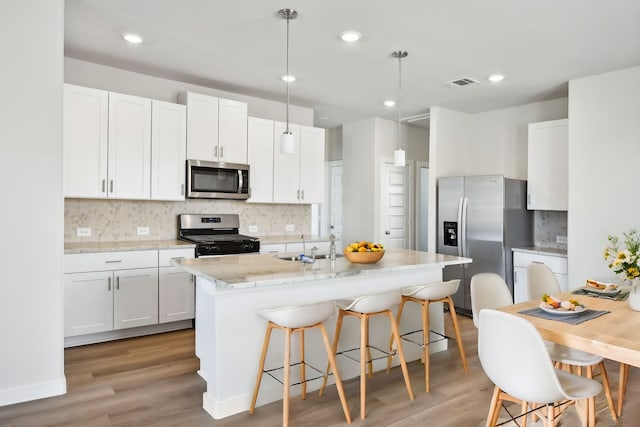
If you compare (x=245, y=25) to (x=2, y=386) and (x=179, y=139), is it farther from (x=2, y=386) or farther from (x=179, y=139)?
(x=2, y=386)

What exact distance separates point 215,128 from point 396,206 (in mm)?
3117

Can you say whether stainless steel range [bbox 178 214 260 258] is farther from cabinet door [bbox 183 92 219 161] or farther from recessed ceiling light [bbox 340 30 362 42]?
recessed ceiling light [bbox 340 30 362 42]

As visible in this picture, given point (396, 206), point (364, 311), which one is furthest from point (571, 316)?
point (396, 206)

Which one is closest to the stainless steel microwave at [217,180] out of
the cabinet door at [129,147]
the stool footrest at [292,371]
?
the cabinet door at [129,147]

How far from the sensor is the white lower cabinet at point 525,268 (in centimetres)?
470

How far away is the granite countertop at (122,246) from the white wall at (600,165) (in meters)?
3.86

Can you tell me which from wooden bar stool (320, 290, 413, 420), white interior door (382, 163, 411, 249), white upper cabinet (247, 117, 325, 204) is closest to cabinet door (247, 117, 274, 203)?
white upper cabinet (247, 117, 325, 204)

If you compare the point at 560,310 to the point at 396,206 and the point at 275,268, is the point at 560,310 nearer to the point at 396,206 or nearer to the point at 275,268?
the point at 275,268

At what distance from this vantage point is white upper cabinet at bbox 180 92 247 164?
15.2 ft

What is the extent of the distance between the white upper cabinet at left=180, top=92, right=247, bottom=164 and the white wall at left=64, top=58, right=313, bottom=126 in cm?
20

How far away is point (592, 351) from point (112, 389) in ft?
9.38

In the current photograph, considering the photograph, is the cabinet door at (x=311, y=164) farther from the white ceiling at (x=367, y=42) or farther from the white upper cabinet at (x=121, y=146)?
the white upper cabinet at (x=121, y=146)

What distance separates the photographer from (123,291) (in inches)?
158

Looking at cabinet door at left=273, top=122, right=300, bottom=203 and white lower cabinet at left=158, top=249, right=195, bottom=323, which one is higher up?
cabinet door at left=273, top=122, right=300, bottom=203
